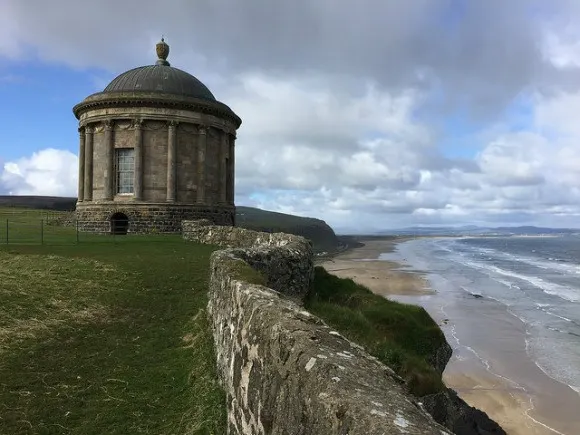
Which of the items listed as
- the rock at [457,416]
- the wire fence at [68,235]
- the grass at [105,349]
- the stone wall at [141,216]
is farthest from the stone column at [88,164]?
the rock at [457,416]

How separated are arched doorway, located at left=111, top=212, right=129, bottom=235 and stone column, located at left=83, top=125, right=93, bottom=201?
2.74 m

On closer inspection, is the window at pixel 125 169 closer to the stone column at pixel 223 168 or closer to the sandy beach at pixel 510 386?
the stone column at pixel 223 168

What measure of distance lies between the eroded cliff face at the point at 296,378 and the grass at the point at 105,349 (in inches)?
37.3

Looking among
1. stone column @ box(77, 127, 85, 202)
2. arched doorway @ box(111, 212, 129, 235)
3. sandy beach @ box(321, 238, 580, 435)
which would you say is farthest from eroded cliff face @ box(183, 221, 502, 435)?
stone column @ box(77, 127, 85, 202)

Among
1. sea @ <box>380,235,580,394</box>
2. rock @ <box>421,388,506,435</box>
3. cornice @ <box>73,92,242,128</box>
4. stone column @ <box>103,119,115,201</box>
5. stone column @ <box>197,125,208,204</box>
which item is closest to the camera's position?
rock @ <box>421,388,506,435</box>

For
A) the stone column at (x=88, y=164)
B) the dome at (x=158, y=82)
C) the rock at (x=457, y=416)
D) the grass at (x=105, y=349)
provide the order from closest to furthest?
the grass at (x=105, y=349), the rock at (x=457, y=416), the dome at (x=158, y=82), the stone column at (x=88, y=164)

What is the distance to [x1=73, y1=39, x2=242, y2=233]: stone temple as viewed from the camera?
29.0 meters

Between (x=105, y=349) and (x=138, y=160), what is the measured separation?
21.6 metres

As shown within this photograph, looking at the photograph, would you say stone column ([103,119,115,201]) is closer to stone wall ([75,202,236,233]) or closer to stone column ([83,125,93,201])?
stone wall ([75,202,236,233])

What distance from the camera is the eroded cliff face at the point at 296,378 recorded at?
299 cm

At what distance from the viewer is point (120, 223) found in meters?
29.6

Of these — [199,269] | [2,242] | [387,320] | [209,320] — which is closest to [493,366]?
[387,320]

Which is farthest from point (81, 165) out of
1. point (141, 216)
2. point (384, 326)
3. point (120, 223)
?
point (384, 326)

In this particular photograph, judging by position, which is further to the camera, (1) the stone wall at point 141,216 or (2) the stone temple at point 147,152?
(2) the stone temple at point 147,152
